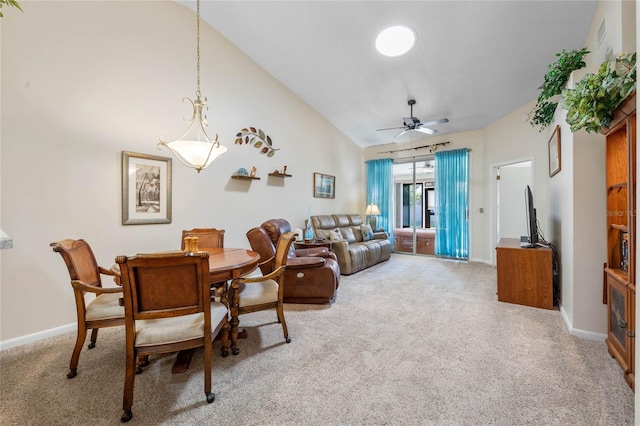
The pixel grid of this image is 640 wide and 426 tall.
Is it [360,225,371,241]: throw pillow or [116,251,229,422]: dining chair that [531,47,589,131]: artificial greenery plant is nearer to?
[116,251,229,422]: dining chair

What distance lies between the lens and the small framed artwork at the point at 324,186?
18.1ft

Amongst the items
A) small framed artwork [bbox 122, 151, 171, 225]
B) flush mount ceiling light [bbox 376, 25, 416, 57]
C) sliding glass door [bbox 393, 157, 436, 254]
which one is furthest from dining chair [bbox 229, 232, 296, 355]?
sliding glass door [bbox 393, 157, 436, 254]

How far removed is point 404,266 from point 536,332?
2.89 metres

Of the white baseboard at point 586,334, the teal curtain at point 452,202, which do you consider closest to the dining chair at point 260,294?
the white baseboard at point 586,334

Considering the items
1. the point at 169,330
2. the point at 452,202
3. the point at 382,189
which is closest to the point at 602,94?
the point at 169,330

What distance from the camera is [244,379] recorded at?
5.98ft

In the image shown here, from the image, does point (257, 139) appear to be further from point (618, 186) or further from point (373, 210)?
point (618, 186)

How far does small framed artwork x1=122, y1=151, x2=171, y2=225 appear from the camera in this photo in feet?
9.55

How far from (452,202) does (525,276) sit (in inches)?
115

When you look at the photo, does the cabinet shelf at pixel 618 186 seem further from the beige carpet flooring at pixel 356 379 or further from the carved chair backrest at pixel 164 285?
the carved chair backrest at pixel 164 285

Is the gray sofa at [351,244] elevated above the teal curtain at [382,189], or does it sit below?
below

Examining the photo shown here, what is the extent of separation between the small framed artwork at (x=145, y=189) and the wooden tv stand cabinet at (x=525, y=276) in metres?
4.16

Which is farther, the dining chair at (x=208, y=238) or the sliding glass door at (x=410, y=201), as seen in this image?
the sliding glass door at (x=410, y=201)

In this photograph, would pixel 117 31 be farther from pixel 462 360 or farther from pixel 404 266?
pixel 404 266
